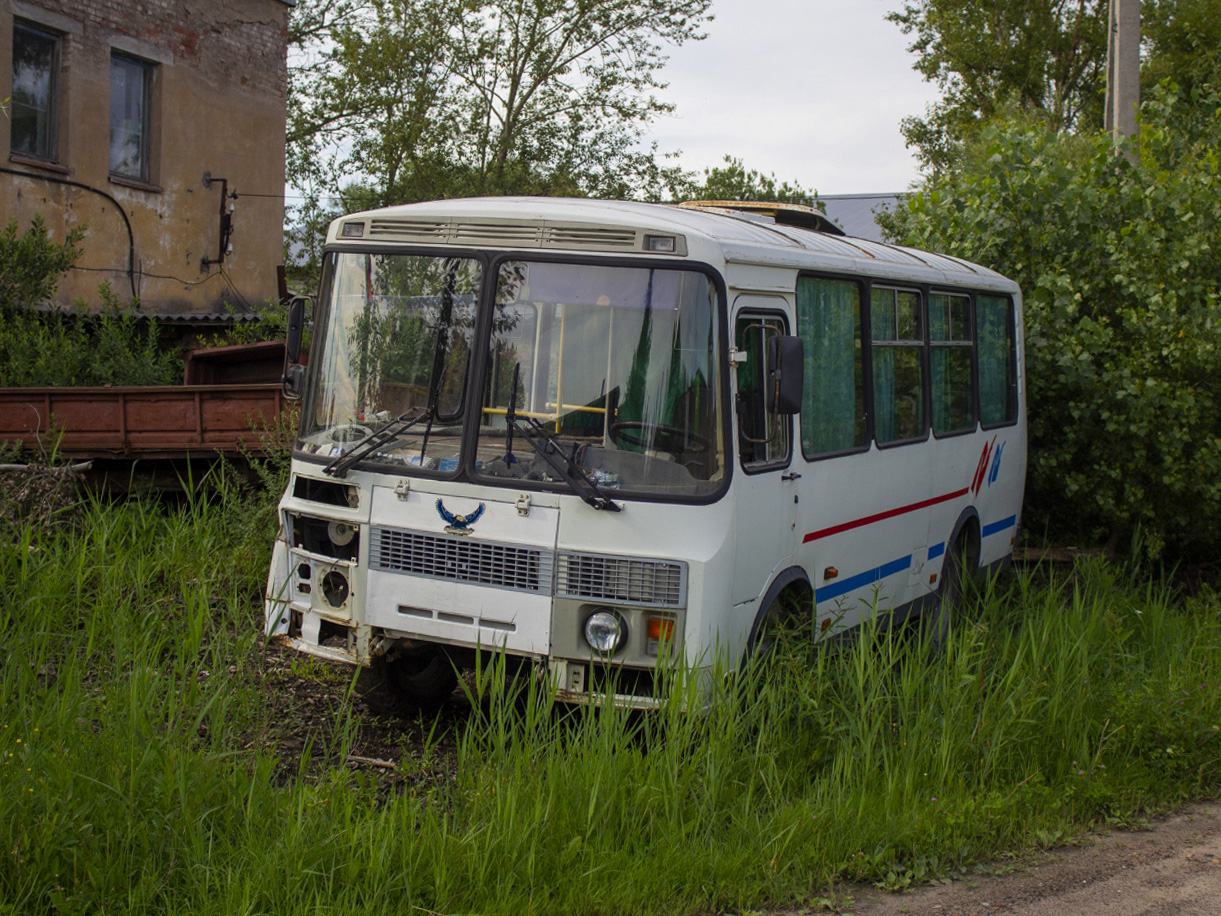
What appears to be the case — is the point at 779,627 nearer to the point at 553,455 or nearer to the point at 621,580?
the point at 621,580

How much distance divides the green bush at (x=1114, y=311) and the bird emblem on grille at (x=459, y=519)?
6.40 m

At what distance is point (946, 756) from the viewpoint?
17.4 feet

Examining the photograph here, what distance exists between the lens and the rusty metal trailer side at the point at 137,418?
1001 centimetres

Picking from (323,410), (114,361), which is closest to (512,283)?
(323,410)

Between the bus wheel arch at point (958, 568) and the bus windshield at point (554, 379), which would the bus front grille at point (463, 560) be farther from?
the bus wheel arch at point (958, 568)

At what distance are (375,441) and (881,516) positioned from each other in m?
3.24

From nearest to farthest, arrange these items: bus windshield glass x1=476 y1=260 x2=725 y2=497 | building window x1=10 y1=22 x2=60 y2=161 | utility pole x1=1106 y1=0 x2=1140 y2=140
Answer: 1. bus windshield glass x1=476 y1=260 x2=725 y2=497
2. utility pole x1=1106 y1=0 x2=1140 y2=140
3. building window x1=10 y1=22 x2=60 y2=161

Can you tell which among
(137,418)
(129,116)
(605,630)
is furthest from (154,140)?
(605,630)

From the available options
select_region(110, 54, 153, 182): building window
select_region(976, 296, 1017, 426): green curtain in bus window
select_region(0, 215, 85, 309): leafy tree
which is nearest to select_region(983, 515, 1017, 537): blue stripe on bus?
select_region(976, 296, 1017, 426): green curtain in bus window

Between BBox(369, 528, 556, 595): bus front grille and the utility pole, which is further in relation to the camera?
the utility pole

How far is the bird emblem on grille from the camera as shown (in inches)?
216

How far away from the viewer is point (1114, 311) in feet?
Answer: 34.8

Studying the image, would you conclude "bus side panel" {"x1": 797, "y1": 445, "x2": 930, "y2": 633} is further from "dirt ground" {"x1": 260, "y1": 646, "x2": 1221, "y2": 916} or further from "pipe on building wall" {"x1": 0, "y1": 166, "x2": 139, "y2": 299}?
"pipe on building wall" {"x1": 0, "y1": 166, "x2": 139, "y2": 299}

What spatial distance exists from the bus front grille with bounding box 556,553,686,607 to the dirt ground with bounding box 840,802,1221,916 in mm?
1410
